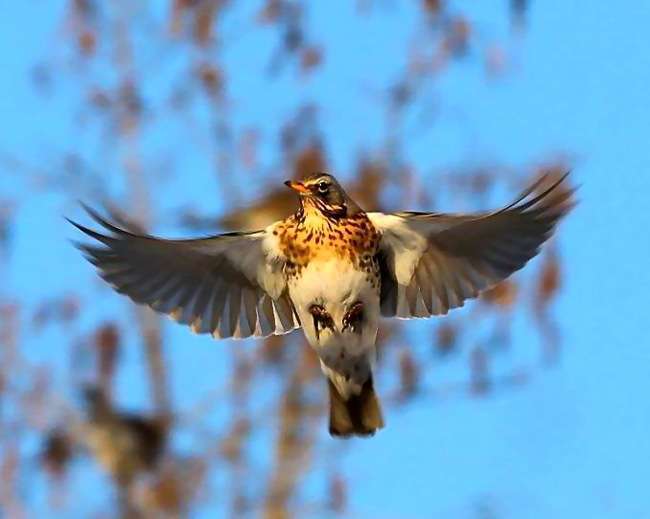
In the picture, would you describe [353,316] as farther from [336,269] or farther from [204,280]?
[204,280]

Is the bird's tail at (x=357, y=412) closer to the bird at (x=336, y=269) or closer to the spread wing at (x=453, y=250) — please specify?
the bird at (x=336, y=269)

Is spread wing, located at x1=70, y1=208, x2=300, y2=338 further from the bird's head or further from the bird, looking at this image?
→ the bird's head

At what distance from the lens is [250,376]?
957 centimetres

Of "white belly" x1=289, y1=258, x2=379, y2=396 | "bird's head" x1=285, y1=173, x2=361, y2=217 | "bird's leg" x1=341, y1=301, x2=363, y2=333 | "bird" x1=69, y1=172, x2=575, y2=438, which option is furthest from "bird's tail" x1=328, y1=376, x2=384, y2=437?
"bird's head" x1=285, y1=173, x2=361, y2=217

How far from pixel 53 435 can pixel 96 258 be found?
4.44 metres

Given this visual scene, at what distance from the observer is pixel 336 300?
14.4 feet

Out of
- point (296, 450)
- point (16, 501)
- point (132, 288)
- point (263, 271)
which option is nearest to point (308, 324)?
point (263, 271)

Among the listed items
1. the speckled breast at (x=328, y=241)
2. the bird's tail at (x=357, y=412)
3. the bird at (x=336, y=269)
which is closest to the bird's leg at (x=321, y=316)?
the bird at (x=336, y=269)

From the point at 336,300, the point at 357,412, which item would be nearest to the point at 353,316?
the point at 336,300

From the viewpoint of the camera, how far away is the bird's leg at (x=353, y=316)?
14.5ft

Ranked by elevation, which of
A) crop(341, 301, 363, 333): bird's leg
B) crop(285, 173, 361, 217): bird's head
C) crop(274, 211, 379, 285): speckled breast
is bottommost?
crop(341, 301, 363, 333): bird's leg

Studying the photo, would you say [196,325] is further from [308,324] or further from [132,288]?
[308,324]

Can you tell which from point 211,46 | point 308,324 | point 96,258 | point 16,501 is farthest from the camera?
point 211,46

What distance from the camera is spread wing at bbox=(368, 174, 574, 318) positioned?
4.59 meters
